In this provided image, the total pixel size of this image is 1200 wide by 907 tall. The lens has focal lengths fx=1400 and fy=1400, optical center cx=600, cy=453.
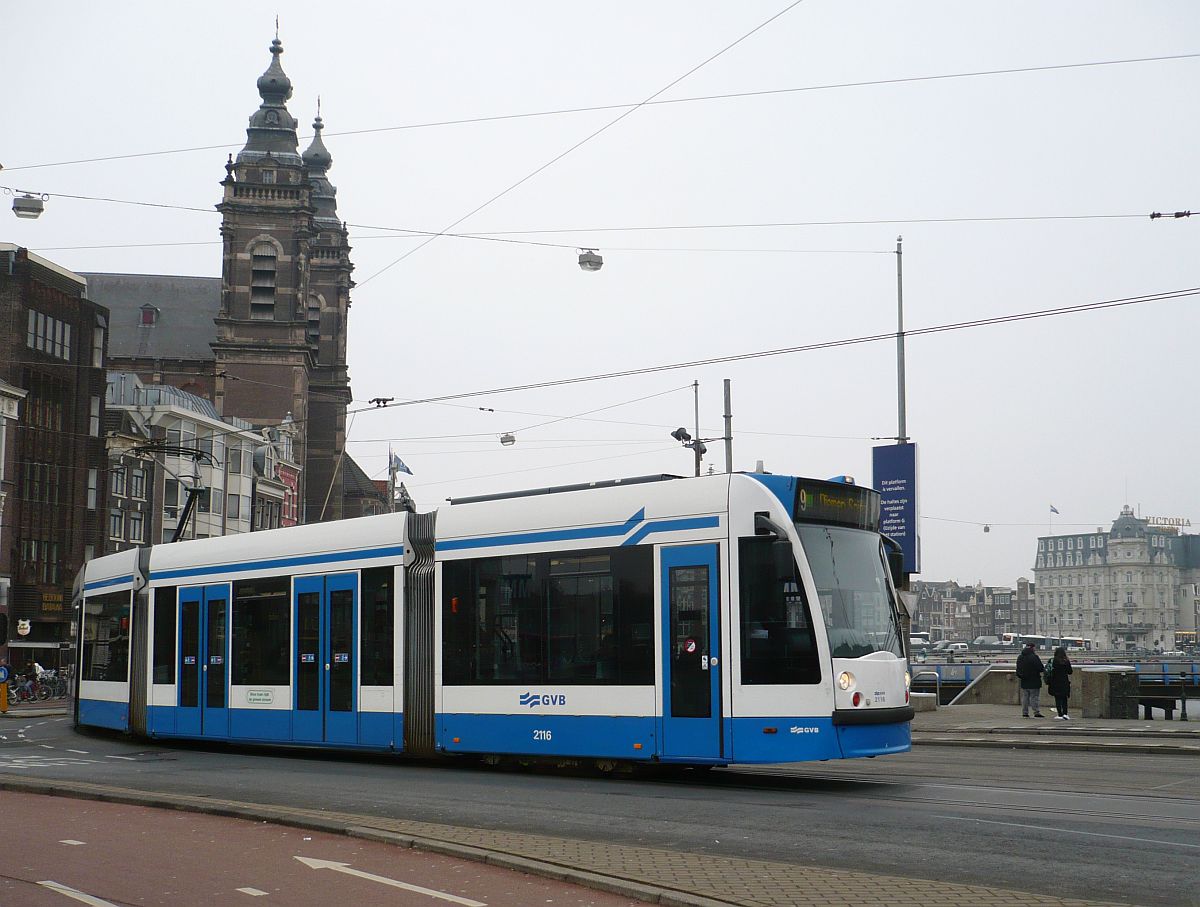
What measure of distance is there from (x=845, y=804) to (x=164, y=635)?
13370 millimetres

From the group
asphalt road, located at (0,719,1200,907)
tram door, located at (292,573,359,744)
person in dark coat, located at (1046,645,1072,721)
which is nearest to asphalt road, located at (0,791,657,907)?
asphalt road, located at (0,719,1200,907)

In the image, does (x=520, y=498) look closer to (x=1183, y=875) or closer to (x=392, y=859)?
(x=392, y=859)

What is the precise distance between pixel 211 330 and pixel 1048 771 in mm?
89766

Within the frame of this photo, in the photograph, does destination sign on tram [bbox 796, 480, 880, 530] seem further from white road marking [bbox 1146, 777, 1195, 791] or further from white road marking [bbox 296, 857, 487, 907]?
white road marking [bbox 296, 857, 487, 907]

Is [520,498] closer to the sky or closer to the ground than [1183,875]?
closer to the sky

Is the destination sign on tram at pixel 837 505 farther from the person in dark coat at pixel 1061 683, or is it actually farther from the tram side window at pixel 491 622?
the person in dark coat at pixel 1061 683

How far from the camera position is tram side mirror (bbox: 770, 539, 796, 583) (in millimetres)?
14469

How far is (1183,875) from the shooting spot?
29.2 feet

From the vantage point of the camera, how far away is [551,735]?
16078mm

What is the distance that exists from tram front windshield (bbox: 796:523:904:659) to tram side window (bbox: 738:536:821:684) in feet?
0.79

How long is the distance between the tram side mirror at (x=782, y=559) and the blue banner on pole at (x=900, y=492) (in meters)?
11.8

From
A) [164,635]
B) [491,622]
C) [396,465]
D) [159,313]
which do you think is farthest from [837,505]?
[159,313]

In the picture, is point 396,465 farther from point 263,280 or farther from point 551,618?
point 263,280

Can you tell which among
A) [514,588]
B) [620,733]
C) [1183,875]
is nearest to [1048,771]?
[620,733]
